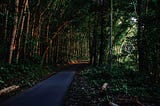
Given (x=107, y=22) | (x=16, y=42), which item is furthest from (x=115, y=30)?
(x=16, y=42)

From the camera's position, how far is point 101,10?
3162 cm

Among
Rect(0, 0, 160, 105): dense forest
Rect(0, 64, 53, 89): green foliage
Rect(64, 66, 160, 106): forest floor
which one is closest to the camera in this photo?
Rect(64, 66, 160, 106): forest floor

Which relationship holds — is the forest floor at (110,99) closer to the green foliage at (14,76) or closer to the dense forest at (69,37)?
the dense forest at (69,37)

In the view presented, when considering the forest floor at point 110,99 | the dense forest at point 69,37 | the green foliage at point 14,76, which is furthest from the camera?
the green foliage at point 14,76

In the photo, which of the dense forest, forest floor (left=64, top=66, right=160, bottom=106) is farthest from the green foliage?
forest floor (left=64, top=66, right=160, bottom=106)

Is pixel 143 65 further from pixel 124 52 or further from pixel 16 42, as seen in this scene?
pixel 16 42

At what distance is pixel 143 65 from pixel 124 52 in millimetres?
1928

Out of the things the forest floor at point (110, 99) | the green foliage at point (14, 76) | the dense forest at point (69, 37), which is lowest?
the forest floor at point (110, 99)

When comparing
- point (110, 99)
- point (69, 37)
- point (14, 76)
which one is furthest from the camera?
point (69, 37)

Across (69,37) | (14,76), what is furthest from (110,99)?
(69,37)

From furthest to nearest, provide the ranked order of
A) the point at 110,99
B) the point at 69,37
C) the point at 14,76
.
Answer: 1. the point at 69,37
2. the point at 14,76
3. the point at 110,99

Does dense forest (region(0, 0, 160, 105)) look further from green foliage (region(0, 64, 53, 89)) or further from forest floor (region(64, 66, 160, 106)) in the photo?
forest floor (region(64, 66, 160, 106))

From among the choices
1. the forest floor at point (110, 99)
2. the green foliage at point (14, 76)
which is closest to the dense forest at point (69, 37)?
the green foliage at point (14, 76)

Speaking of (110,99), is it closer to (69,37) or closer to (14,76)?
(14,76)
